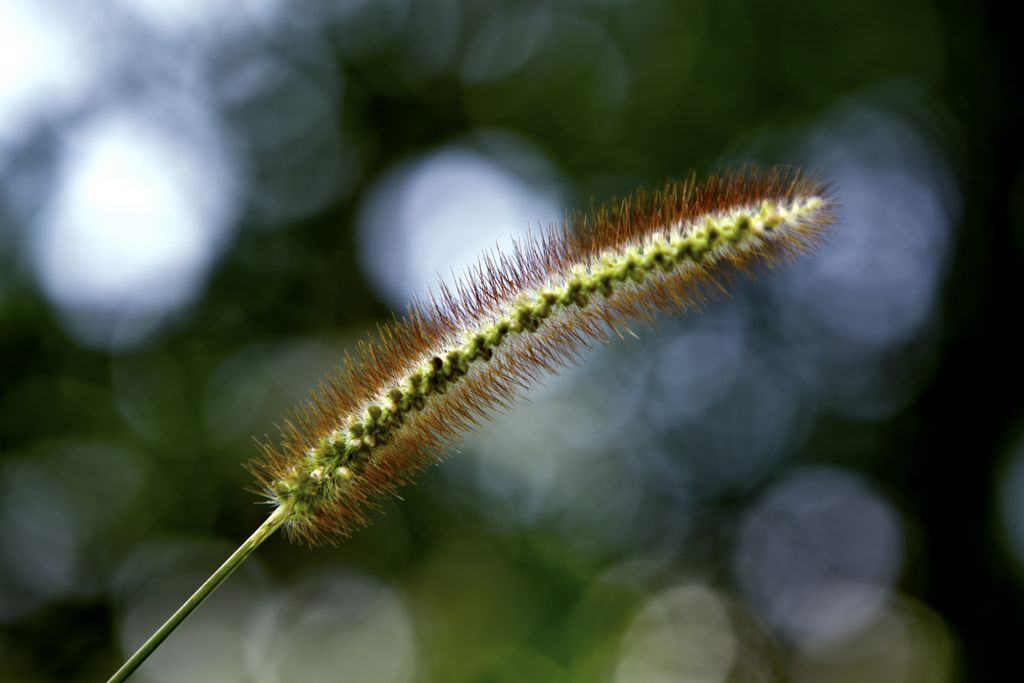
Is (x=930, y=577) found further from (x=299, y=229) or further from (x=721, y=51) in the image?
(x=299, y=229)

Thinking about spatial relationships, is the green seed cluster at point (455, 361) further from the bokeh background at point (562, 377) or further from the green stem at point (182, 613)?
the bokeh background at point (562, 377)

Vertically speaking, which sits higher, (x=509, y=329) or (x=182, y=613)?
(x=509, y=329)

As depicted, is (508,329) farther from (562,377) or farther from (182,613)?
(562,377)

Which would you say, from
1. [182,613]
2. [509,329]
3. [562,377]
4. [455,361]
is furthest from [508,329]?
[562,377]

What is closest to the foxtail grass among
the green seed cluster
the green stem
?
the green seed cluster

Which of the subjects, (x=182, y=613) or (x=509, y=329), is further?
(x=509, y=329)

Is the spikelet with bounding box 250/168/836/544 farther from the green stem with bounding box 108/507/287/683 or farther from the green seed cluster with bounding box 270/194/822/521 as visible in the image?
the green stem with bounding box 108/507/287/683

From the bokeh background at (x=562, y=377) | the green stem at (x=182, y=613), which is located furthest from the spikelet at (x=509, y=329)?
the bokeh background at (x=562, y=377)

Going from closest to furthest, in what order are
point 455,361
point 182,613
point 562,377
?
A: point 182,613
point 455,361
point 562,377
